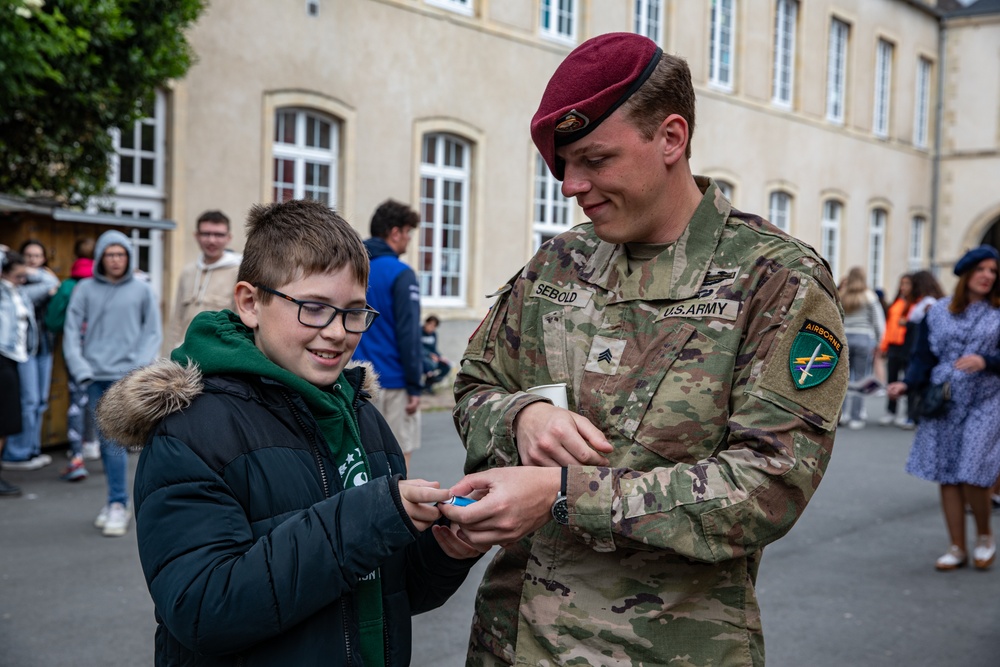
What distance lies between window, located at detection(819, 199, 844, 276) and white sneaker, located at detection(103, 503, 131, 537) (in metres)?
22.2

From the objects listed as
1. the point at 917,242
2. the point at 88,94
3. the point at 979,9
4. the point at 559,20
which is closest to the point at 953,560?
the point at 88,94

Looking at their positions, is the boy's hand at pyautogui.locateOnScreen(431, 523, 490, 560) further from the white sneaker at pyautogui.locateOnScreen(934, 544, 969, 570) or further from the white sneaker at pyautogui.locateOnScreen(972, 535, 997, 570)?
the white sneaker at pyautogui.locateOnScreen(972, 535, 997, 570)

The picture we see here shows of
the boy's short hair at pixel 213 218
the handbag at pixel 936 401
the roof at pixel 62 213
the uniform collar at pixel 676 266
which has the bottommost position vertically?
the handbag at pixel 936 401

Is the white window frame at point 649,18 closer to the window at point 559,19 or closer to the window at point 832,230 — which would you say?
the window at point 559,19

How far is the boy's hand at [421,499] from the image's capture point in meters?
1.77

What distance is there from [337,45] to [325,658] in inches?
520

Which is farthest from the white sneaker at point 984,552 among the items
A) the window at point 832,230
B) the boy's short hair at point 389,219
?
the window at point 832,230

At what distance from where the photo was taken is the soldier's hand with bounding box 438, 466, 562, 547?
5.79ft

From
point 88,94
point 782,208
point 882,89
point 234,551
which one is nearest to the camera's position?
point 234,551

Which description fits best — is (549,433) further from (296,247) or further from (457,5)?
(457,5)

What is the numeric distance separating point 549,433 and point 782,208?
2358 cm

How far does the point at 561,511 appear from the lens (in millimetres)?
1821

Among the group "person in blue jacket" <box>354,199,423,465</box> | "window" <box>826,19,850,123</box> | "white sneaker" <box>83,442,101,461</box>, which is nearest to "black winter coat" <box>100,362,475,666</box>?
"person in blue jacket" <box>354,199,423,465</box>

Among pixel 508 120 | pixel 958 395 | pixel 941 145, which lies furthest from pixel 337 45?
pixel 941 145
